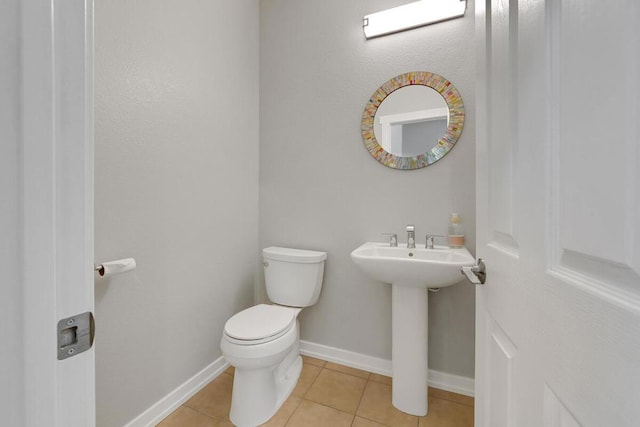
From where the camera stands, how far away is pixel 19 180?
1.01 feet

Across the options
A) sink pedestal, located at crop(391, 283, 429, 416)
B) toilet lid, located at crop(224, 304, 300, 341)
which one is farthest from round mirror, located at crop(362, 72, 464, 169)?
toilet lid, located at crop(224, 304, 300, 341)

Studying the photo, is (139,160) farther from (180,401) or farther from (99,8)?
(180,401)

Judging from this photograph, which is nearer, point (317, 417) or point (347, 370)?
point (317, 417)

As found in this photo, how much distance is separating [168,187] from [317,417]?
4.51ft

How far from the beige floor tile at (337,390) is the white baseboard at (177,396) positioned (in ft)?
1.93

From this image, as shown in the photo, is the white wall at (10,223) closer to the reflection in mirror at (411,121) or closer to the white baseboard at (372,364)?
the reflection in mirror at (411,121)

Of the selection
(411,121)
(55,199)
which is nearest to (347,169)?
(411,121)

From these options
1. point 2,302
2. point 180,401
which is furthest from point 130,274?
point 2,302

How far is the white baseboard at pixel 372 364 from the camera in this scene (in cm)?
149

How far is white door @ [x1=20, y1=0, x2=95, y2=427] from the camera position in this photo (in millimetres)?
312

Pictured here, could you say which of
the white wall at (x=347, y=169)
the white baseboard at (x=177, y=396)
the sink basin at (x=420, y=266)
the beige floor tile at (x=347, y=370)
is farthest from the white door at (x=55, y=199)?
the beige floor tile at (x=347, y=370)

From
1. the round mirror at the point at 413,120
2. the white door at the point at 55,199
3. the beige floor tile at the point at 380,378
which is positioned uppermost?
the round mirror at the point at 413,120

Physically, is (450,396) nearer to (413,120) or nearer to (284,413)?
(284,413)

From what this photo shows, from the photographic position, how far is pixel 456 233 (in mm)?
1464
